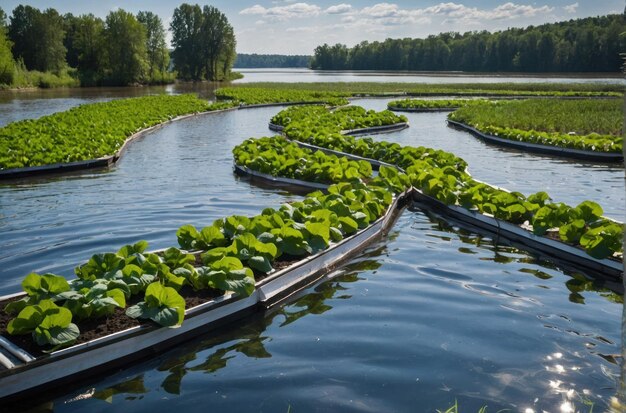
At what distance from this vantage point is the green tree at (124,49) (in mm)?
79188

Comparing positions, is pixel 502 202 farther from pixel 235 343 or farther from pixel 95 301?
pixel 95 301

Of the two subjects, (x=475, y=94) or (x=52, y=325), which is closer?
(x=52, y=325)

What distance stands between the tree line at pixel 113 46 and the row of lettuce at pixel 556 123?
5178 centimetres

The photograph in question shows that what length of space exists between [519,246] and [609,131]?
50.4 feet

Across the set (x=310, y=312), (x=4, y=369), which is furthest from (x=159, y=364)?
(x=310, y=312)

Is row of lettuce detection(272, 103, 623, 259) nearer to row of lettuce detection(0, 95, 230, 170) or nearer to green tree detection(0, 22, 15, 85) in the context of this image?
row of lettuce detection(0, 95, 230, 170)

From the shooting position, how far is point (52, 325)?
4.96 metres

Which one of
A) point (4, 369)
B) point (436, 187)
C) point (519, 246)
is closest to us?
point (4, 369)

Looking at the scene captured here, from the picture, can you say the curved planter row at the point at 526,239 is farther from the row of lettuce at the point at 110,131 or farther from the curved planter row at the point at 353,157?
the row of lettuce at the point at 110,131

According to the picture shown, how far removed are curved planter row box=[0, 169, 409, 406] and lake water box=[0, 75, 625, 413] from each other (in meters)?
0.13

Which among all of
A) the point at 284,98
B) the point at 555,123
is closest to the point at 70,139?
the point at 555,123

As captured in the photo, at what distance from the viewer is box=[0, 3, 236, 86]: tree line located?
77188mm

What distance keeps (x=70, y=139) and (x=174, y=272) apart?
13.6 metres

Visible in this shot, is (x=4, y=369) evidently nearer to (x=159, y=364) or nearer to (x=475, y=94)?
(x=159, y=364)
